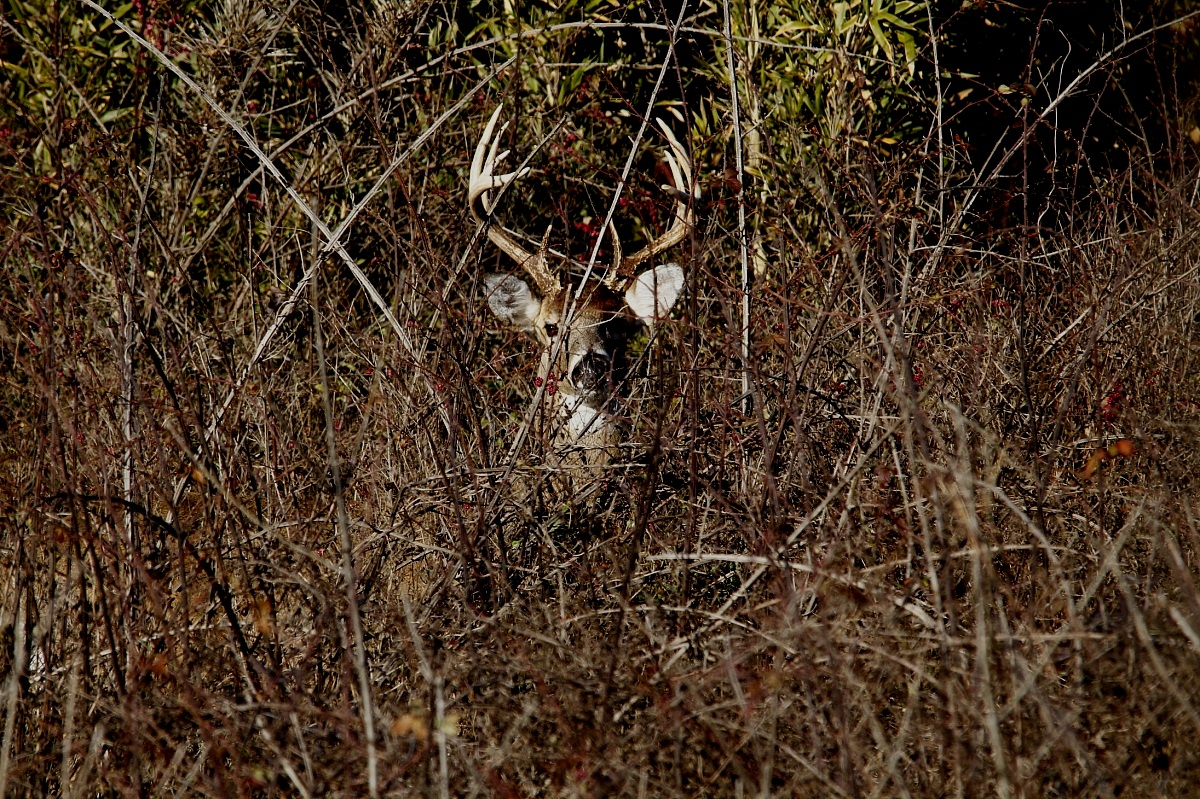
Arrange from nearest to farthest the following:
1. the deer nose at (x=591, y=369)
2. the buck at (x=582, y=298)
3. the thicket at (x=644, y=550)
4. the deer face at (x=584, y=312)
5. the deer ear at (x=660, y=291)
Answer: the thicket at (x=644, y=550), the deer nose at (x=591, y=369), the buck at (x=582, y=298), the deer face at (x=584, y=312), the deer ear at (x=660, y=291)

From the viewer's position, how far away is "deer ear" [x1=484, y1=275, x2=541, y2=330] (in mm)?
5227

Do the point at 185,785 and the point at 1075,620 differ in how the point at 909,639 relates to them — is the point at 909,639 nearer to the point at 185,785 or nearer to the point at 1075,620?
the point at 1075,620

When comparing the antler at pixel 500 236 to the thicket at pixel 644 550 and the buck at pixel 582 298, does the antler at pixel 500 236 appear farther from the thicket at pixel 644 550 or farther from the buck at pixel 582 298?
the thicket at pixel 644 550

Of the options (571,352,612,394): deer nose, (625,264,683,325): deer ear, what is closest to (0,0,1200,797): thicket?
(625,264,683,325): deer ear

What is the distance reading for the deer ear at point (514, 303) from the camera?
5.23 metres

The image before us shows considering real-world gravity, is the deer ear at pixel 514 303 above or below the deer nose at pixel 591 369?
above

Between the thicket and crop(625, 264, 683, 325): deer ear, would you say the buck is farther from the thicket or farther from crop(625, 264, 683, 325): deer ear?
the thicket

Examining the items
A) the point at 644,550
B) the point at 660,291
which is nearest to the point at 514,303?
the point at 660,291

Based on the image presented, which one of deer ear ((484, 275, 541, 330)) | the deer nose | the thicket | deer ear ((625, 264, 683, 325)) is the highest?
deer ear ((484, 275, 541, 330))

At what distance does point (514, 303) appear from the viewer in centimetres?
538

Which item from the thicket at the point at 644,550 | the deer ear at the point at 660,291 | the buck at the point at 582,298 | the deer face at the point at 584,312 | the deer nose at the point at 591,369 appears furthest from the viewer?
the deer ear at the point at 660,291

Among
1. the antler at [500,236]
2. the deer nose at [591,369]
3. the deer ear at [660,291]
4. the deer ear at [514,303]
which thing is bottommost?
the deer nose at [591,369]

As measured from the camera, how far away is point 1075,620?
216 centimetres

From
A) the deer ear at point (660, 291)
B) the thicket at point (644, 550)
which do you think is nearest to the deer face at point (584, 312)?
the deer ear at point (660, 291)
